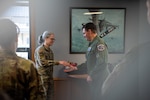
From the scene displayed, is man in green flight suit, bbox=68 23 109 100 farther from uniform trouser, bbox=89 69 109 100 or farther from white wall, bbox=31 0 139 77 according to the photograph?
white wall, bbox=31 0 139 77

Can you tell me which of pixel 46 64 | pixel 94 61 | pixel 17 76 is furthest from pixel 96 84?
pixel 17 76

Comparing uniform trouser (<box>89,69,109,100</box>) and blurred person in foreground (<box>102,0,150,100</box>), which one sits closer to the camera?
blurred person in foreground (<box>102,0,150,100</box>)

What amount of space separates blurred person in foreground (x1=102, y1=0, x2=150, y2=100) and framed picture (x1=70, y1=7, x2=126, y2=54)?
1509mm

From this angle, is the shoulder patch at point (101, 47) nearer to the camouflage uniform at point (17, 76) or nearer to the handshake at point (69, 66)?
the handshake at point (69, 66)

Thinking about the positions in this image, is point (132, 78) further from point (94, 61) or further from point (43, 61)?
point (43, 61)

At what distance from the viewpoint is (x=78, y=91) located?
2.60 meters

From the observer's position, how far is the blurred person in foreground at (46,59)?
8.16 ft

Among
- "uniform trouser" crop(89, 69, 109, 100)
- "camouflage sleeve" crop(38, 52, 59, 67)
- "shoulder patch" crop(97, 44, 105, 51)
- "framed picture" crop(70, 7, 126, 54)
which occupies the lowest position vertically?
"uniform trouser" crop(89, 69, 109, 100)

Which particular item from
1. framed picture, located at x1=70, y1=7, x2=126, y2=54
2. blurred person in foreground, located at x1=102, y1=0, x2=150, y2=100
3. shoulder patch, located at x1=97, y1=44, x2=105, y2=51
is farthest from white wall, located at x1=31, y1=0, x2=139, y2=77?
blurred person in foreground, located at x1=102, y1=0, x2=150, y2=100

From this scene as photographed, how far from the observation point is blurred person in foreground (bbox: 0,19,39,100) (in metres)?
1.31

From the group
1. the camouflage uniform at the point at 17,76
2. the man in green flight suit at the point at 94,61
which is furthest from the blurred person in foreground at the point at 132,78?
the man in green flight suit at the point at 94,61

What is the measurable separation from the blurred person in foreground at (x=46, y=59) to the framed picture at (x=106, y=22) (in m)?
0.30

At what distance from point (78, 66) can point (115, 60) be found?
1.39 ft

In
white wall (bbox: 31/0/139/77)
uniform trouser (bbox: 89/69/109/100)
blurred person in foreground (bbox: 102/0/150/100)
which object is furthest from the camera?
white wall (bbox: 31/0/139/77)
